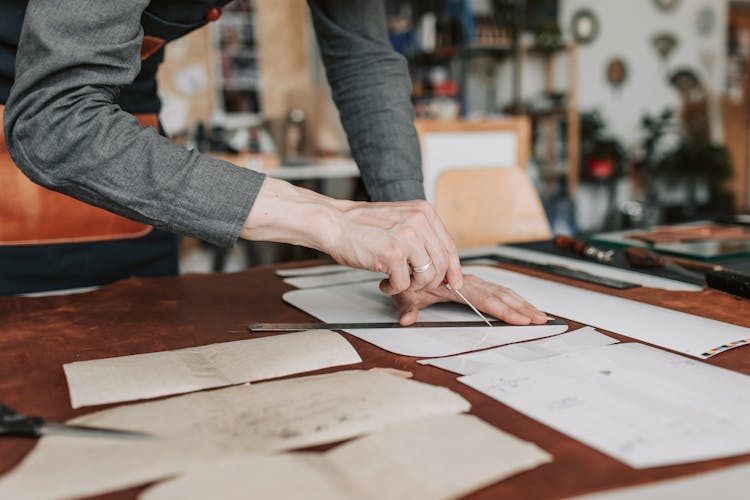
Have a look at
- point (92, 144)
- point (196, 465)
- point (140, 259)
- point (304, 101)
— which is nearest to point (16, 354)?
point (92, 144)

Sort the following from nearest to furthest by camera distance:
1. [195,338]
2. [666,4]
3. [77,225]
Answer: [195,338] < [77,225] < [666,4]

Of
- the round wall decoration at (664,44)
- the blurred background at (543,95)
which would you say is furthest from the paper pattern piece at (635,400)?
the round wall decoration at (664,44)

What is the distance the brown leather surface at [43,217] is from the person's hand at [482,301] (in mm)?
582

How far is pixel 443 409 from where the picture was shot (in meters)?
0.57

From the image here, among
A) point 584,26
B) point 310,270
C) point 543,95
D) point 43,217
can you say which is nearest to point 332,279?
point 310,270

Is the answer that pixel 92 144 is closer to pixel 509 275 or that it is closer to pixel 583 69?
pixel 509 275

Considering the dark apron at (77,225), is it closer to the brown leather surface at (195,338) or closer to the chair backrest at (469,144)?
the brown leather surface at (195,338)

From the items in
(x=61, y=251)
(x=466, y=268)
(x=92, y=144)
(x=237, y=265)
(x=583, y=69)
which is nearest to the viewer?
(x=92, y=144)

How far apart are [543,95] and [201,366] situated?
533cm

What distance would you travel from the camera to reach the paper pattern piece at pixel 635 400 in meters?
0.50

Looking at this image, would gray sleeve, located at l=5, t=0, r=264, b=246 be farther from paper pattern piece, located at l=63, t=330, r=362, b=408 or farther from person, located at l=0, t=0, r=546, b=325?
paper pattern piece, located at l=63, t=330, r=362, b=408

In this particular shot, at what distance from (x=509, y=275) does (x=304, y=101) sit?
3.41 meters

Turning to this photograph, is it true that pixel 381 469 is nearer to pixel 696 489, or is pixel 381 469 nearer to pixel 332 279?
pixel 696 489

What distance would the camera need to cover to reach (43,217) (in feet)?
3.99
